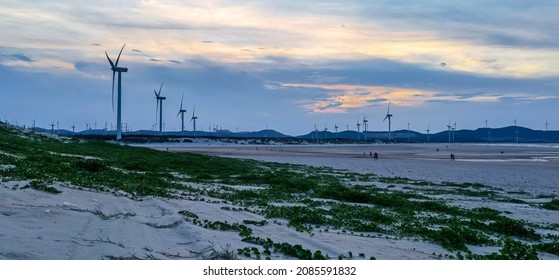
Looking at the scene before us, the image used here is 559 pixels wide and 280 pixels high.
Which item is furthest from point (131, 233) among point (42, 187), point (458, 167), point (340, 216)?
point (458, 167)

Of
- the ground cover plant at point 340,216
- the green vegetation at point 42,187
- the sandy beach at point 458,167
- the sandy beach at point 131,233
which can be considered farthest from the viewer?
the sandy beach at point 458,167

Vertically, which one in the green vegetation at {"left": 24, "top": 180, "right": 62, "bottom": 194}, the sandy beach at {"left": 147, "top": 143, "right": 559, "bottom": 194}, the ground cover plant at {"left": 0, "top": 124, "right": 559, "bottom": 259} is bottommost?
the sandy beach at {"left": 147, "top": 143, "right": 559, "bottom": 194}

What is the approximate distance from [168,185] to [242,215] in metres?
9.31

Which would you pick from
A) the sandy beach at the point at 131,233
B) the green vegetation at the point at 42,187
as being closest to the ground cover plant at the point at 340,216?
the green vegetation at the point at 42,187

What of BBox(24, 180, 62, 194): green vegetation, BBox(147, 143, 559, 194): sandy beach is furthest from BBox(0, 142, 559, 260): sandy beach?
BBox(147, 143, 559, 194): sandy beach

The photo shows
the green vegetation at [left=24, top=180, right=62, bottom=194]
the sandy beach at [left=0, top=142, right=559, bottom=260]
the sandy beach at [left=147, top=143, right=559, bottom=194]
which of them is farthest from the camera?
the sandy beach at [left=147, top=143, right=559, bottom=194]

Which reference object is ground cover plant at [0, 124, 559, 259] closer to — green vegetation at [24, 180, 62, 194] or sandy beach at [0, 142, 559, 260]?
green vegetation at [24, 180, 62, 194]

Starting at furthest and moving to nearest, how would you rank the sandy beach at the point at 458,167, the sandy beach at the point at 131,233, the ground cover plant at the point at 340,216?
the sandy beach at the point at 458,167
the ground cover plant at the point at 340,216
the sandy beach at the point at 131,233

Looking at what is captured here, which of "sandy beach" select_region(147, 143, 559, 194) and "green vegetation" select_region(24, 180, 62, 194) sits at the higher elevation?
"green vegetation" select_region(24, 180, 62, 194)

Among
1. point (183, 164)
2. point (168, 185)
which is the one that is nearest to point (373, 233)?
point (168, 185)

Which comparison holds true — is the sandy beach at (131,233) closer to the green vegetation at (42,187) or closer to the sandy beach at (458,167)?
the green vegetation at (42,187)

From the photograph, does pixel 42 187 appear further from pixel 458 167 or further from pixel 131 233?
pixel 458 167

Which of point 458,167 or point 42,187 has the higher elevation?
point 42,187
